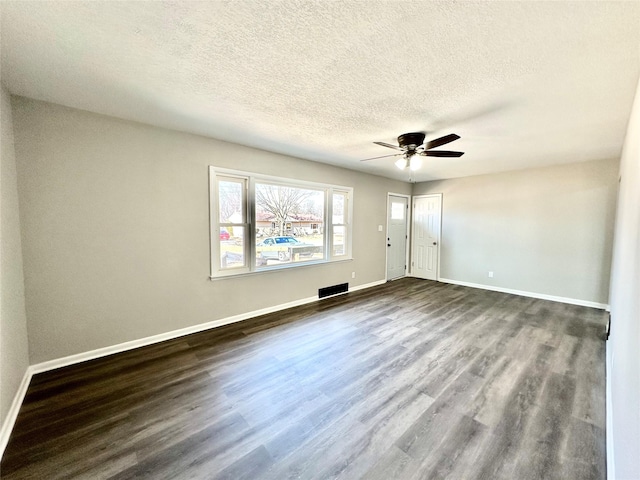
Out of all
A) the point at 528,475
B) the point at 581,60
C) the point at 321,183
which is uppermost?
the point at 581,60

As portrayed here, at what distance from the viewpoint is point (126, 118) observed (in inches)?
105

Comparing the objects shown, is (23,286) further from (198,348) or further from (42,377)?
(198,348)

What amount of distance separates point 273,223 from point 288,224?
28cm

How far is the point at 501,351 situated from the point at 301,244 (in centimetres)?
307

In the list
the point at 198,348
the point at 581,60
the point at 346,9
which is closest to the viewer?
the point at 346,9

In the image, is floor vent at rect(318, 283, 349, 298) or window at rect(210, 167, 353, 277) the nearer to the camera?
window at rect(210, 167, 353, 277)

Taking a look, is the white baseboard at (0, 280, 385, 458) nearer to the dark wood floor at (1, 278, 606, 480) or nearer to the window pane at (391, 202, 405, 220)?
the dark wood floor at (1, 278, 606, 480)

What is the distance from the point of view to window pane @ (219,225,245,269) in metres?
3.48

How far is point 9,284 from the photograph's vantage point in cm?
191

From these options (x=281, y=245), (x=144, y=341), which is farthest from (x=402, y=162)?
(x=144, y=341)

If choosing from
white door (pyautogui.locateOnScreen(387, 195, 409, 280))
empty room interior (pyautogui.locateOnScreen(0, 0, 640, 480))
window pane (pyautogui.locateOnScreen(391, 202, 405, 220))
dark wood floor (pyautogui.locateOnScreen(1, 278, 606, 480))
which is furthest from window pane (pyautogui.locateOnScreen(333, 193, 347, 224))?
dark wood floor (pyautogui.locateOnScreen(1, 278, 606, 480))

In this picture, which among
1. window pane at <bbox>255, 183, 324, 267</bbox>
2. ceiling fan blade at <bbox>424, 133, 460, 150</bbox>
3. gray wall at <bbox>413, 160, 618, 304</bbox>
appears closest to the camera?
ceiling fan blade at <bbox>424, 133, 460, 150</bbox>

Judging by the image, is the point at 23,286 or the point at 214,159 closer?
the point at 23,286

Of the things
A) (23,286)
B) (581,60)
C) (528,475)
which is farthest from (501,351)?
(23,286)
